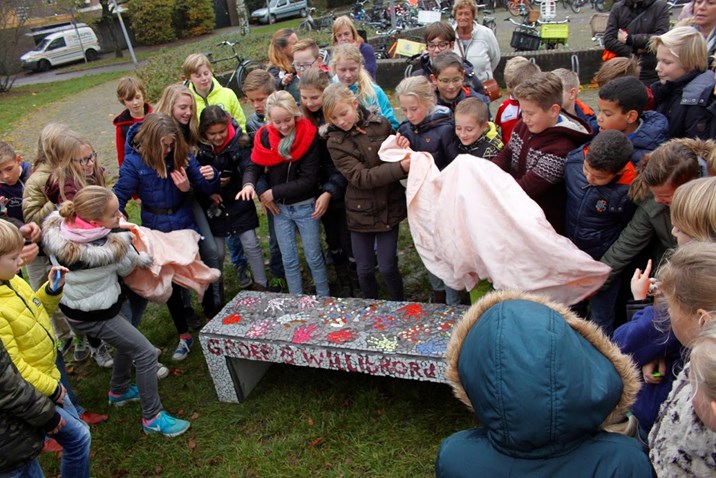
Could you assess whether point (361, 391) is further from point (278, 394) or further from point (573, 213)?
point (573, 213)


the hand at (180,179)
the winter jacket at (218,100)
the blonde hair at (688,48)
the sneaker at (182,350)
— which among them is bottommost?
the sneaker at (182,350)

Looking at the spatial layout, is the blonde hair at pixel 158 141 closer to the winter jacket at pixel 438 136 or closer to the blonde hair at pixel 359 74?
the blonde hair at pixel 359 74

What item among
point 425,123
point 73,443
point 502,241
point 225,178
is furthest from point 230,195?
point 502,241

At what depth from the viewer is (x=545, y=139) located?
3.57m

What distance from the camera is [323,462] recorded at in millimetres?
3414

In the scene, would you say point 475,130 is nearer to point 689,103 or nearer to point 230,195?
point 689,103

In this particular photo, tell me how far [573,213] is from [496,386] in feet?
7.34

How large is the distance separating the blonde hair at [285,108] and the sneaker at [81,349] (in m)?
2.34

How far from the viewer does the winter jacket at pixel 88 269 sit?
131 inches

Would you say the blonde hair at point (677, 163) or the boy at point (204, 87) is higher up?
the boy at point (204, 87)

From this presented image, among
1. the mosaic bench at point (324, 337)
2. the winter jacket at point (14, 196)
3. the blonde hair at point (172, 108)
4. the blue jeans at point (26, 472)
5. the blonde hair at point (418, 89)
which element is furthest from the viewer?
the blonde hair at point (172, 108)

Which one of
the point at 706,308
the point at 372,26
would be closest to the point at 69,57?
the point at 372,26

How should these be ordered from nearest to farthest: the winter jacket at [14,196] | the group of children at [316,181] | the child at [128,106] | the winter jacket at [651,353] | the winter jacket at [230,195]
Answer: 1. the winter jacket at [651,353]
2. the group of children at [316,181]
3. the winter jacket at [14,196]
4. the winter jacket at [230,195]
5. the child at [128,106]

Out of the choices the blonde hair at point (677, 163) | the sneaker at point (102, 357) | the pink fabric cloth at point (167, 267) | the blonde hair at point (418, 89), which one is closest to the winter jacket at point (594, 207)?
the blonde hair at point (677, 163)
